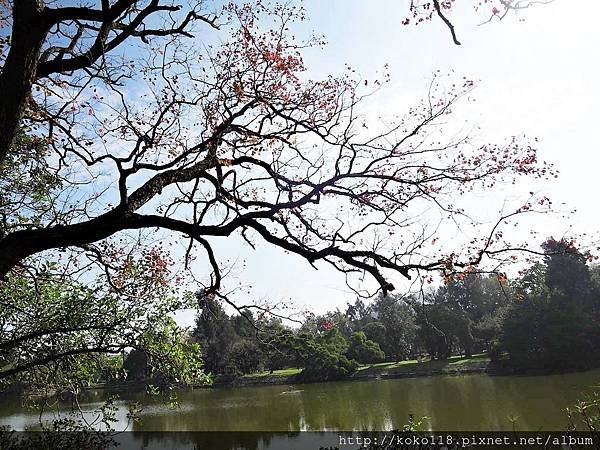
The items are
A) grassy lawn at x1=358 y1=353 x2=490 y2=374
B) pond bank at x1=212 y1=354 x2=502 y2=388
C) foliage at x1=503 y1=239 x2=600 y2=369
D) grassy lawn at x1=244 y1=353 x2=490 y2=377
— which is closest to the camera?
foliage at x1=503 y1=239 x2=600 y2=369

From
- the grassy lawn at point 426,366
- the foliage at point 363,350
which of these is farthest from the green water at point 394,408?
the foliage at point 363,350

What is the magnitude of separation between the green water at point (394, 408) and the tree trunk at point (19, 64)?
10136mm

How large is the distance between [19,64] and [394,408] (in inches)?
616

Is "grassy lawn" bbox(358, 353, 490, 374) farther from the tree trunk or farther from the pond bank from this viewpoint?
the tree trunk

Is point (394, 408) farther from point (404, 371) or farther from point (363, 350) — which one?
point (363, 350)

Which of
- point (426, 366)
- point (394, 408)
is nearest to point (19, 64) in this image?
point (394, 408)

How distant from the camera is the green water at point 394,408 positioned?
1245cm

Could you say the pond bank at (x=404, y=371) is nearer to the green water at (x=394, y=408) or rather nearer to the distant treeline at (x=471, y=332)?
the distant treeline at (x=471, y=332)

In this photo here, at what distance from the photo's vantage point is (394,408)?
15531 mm

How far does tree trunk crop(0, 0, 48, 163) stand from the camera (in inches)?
125

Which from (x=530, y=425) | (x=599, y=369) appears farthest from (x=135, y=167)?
(x=599, y=369)

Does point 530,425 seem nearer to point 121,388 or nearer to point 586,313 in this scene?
point 586,313

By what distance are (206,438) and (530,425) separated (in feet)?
31.4

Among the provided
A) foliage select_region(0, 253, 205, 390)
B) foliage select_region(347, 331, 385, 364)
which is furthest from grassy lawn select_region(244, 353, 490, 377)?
foliage select_region(0, 253, 205, 390)
